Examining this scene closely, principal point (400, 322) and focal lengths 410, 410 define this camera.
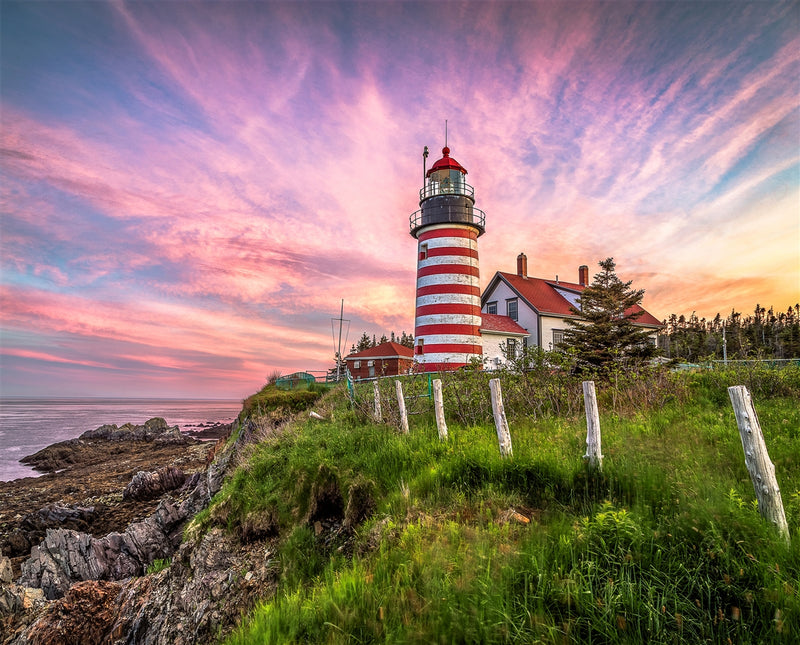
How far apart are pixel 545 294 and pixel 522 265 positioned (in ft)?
11.4

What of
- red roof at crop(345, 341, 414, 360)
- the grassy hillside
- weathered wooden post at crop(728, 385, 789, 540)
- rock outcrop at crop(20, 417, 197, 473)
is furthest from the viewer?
red roof at crop(345, 341, 414, 360)

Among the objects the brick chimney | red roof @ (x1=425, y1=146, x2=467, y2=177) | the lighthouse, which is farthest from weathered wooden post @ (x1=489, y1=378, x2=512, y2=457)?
the brick chimney

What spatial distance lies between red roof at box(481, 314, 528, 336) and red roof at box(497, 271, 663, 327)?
2.01 metres

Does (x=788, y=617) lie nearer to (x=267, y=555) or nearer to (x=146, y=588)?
(x=267, y=555)

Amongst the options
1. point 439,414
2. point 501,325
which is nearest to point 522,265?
point 501,325

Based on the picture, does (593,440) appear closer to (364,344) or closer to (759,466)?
(759,466)

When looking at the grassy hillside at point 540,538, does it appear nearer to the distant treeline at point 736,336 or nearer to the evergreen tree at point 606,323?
the evergreen tree at point 606,323

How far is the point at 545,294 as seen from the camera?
33781 millimetres

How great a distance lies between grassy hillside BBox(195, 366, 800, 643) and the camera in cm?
282

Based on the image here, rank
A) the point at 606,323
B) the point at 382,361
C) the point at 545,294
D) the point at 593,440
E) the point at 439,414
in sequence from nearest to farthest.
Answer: the point at 593,440, the point at 439,414, the point at 606,323, the point at 545,294, the point at 382,361

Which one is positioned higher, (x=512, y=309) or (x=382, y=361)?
(x=512, y=309)

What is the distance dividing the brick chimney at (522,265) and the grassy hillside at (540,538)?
2786 cm

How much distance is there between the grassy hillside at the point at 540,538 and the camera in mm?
2822

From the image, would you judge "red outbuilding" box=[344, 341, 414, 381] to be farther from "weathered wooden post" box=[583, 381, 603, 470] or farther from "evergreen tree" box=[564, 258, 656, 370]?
"weathered wooden post" box=[583, 381, 603, 470]
